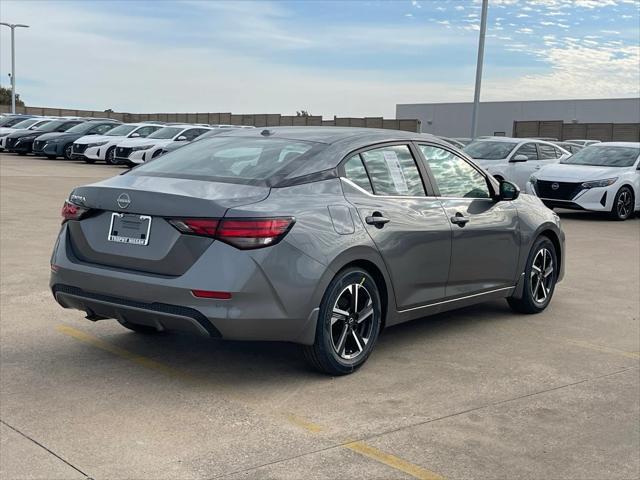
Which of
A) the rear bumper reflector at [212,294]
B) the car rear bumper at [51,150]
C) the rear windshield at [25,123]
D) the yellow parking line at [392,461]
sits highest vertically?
the rear windshield at [25,123]

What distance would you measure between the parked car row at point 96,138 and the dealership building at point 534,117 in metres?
26.3

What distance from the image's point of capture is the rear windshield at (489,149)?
20.5 m

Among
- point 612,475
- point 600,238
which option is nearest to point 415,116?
point 600,238

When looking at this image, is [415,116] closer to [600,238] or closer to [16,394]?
[600,238]

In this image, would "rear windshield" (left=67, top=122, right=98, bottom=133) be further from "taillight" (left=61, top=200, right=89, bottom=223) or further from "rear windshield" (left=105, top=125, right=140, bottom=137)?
"taillight" (left=61, top=200, right=89, bottom=223)

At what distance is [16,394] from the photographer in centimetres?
498

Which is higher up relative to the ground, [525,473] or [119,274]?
[119,274]

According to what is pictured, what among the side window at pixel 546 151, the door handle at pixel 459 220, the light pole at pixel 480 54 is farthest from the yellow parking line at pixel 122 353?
the light pole at pixel 480 54

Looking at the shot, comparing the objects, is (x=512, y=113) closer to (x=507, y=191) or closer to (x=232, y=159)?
(x=507, y=191)

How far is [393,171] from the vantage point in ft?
20.1

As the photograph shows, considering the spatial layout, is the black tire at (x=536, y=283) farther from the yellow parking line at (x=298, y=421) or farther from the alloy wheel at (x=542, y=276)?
the yellow parking line at (x=298, y=421)

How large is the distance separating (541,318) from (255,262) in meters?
3.55

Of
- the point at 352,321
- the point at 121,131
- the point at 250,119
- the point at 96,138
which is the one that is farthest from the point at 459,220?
the point at 250,119

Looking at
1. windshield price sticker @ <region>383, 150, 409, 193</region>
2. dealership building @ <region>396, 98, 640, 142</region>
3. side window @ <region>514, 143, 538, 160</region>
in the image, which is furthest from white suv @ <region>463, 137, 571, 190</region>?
dealership building @ <region>396, 98, 640, 142</region>
